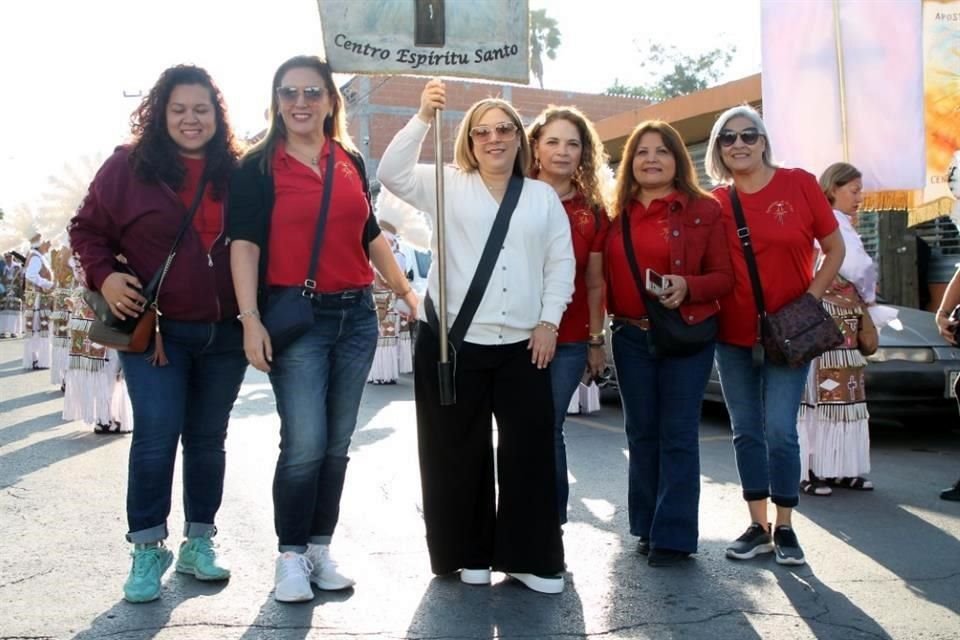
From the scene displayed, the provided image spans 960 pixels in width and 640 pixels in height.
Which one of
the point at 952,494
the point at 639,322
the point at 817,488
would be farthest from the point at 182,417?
the point at 952,494

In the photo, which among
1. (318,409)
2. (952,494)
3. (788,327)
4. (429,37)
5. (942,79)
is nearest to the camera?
(318,409)

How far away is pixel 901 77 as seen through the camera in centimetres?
716

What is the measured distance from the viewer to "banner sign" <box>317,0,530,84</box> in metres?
4.39

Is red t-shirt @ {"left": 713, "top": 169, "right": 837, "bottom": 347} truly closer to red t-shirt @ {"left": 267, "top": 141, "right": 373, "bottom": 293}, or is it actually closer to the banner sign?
the banner sign

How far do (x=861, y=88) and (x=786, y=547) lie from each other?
3.82m

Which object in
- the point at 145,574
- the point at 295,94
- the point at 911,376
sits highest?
the point at 295,94

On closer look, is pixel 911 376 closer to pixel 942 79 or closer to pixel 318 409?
pixel 942 79

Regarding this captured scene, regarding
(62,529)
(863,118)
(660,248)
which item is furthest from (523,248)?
(863,118)

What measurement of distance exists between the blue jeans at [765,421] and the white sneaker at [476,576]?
1.35m

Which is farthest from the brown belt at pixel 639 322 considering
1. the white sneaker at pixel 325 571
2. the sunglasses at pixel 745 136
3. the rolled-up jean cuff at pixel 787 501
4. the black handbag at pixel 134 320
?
the black handbag at pixel 134 320

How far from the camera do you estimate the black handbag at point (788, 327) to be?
4641mm

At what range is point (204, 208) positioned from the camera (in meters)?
4.22

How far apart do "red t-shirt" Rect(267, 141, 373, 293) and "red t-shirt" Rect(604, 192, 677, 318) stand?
1215mm

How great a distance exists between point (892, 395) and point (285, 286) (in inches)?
214
